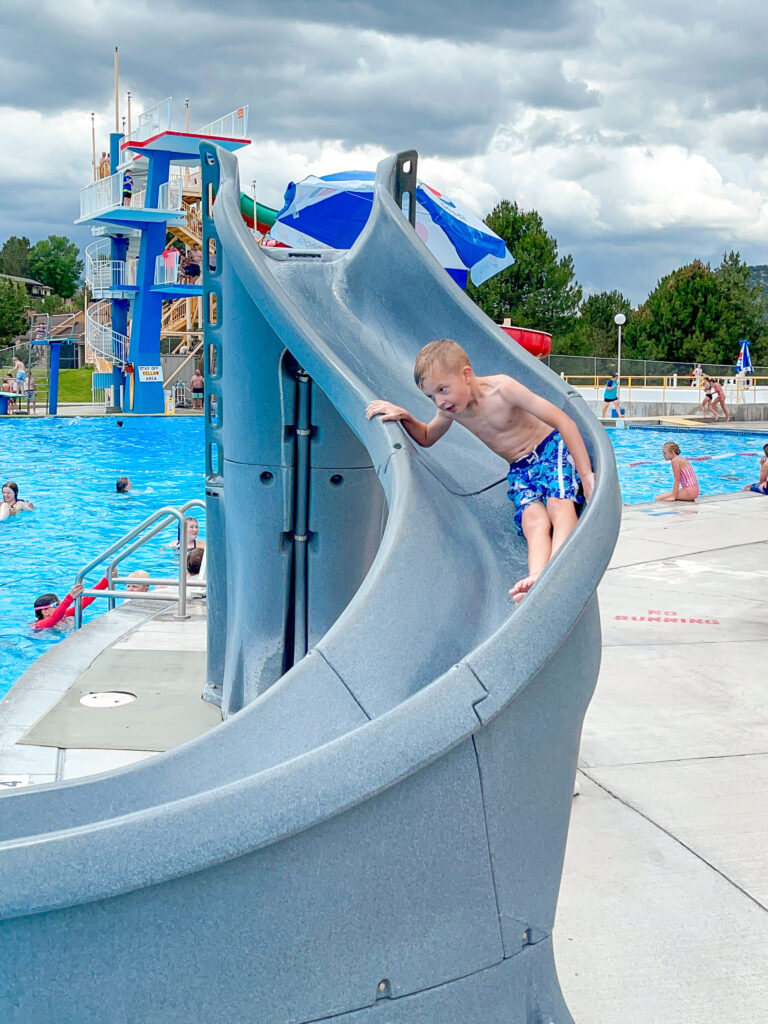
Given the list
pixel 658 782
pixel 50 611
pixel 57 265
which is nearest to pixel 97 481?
pixel 50 611

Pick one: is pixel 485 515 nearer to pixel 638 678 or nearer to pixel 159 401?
pixel 638 678

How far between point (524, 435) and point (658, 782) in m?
1.99

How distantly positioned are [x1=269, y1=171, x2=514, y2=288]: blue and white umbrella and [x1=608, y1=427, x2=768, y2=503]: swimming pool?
6.66 metres

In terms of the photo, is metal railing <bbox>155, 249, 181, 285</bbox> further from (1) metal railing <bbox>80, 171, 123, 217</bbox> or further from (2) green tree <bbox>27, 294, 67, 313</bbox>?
(2) green tree <bbox>27, 294, 67, 313</bbox>

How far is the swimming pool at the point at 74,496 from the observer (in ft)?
39.1

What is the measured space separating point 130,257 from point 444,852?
3609 cm

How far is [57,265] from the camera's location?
108 metres

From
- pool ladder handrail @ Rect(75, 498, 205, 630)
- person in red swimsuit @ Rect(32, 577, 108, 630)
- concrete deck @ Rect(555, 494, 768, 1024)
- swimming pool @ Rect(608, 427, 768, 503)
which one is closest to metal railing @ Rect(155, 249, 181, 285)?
swimming pool @ Rect(608, 427, 768, 503)

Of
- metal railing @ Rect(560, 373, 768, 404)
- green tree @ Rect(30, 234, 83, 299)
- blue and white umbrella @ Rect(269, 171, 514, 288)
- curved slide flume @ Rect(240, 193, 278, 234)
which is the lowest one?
metal railing @ Rect(560, 373, 768, 404)

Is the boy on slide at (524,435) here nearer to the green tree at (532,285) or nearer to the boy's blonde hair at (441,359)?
the boy's blonde hair at (441,359)

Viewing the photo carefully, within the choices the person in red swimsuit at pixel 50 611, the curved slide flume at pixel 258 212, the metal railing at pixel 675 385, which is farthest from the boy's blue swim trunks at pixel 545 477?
the metal railing at pixel 675 385

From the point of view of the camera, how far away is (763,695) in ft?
19.3

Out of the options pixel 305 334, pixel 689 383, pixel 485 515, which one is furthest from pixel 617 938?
pixel 689 383

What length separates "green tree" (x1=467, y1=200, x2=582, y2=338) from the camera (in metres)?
64.6
